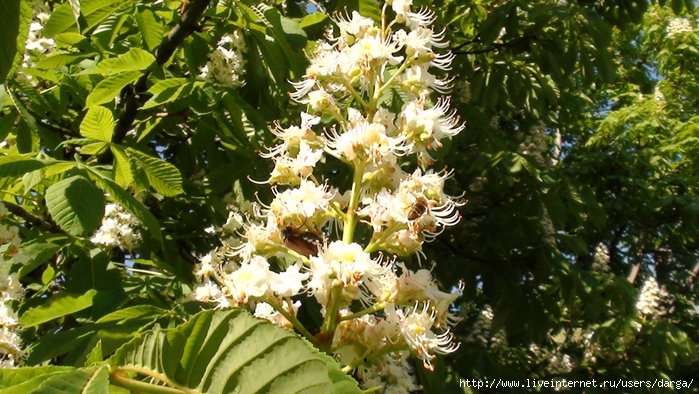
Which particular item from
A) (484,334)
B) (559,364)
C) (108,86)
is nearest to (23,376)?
(108,86)

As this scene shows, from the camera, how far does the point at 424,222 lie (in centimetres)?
137

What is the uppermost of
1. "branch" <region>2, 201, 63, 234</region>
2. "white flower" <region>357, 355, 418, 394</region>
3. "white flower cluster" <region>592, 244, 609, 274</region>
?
"white flower" <region>357, 355, 418, 394</region>

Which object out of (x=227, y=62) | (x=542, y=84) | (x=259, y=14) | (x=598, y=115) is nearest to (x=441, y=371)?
(x=259, y=14)

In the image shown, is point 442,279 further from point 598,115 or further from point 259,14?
point 598,115

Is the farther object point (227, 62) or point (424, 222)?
point (227, 62)

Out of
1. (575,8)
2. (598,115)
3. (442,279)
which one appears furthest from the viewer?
(598,115)

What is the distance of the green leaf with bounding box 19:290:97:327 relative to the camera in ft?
5.48

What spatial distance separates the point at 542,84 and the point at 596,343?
1919 mm

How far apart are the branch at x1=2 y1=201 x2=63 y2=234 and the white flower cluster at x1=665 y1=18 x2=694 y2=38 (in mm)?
6200

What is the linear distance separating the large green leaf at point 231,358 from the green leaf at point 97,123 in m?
1.09

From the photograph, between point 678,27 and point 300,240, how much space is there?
6.49m

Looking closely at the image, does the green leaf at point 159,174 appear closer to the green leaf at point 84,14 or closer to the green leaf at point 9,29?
the green leaf at point 84,14

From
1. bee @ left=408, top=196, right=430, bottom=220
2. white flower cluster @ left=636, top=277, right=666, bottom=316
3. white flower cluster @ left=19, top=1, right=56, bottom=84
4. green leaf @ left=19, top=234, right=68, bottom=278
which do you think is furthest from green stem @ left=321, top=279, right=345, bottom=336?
white flower cluster @ left=636, top=277, right=666, bottom=316

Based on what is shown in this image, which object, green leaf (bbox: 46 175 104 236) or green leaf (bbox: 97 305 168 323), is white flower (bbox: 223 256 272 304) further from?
green leaf (bbox: 46 175 104 236)
